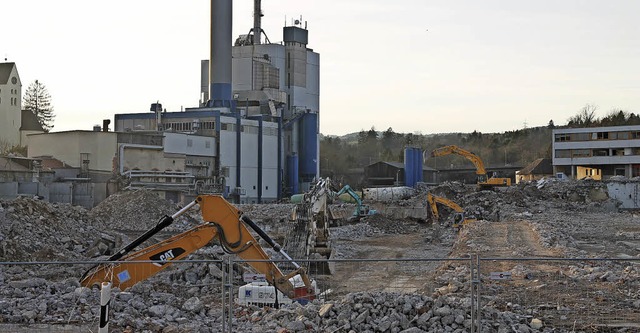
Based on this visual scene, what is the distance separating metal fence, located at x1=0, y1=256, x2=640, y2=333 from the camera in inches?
490

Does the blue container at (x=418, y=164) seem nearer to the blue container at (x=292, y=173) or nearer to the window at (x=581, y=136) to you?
the blue container at (x=292, y=173)

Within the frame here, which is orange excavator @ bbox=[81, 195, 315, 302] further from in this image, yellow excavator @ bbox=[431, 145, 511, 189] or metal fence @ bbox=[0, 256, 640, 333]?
yellow excavator @ bbox=[431, 145, 511, 189]

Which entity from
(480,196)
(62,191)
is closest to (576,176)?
(480,196)

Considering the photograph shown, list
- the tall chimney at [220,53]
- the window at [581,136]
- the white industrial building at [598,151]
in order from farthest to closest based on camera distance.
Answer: the window at [581,136], the white industrial building at [598,151], the tall chimney at [220,53]

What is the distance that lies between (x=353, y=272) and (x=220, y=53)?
4724 centimetres

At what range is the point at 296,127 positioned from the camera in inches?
3054

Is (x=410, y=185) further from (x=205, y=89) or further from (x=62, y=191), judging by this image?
(x=62, y=191)

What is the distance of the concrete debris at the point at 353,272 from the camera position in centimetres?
1288

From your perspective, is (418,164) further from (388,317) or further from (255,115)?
(388,317)

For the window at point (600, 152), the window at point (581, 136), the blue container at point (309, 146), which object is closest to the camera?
the blue container at point (309, 146)

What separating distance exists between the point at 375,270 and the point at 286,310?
1252 cm

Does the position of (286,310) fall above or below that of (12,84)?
below

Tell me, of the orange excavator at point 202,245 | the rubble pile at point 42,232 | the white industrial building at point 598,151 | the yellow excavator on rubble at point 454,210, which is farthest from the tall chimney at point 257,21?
→ the orange excavator at point 202,245

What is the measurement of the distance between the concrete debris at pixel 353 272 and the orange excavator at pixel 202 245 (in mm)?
488
